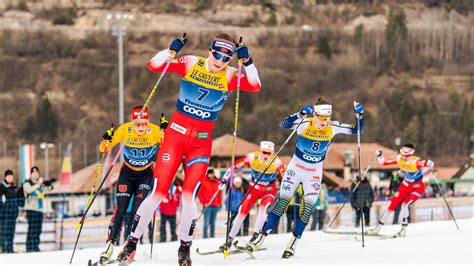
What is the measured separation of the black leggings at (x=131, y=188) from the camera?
11.0 metres

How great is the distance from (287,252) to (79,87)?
6925 inches

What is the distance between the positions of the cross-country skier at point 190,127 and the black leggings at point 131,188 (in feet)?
5.32

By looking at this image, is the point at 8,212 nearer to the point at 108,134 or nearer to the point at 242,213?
the point at 242,213

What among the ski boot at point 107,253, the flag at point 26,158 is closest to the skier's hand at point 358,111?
the ski boot at point 107,253

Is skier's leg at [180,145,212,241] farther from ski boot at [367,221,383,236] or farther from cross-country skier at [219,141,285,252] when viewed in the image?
ski boot at [367,221,383,236]

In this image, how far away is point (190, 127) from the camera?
9.21 meters

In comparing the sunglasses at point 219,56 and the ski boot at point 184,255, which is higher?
the sunglasses at point 219,56

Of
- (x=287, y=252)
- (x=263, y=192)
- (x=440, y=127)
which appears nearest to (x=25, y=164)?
(x=263, y=192)

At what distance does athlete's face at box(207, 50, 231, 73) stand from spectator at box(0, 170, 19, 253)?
730 centimetres

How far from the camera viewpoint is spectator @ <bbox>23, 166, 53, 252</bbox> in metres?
15.5

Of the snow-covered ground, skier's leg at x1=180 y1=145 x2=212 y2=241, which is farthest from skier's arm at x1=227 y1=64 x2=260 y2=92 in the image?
the snow-covered ground

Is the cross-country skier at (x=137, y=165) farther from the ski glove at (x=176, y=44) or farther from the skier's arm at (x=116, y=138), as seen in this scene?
the ski glove at (x=176, y=44)

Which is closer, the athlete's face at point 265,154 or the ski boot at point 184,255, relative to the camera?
the ski boot at point 184,255

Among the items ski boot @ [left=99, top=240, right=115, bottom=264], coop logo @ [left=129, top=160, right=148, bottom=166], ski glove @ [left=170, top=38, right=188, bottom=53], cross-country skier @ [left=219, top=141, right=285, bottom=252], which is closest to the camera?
ski glove @ [left=170, top=38, right=188, bottom=53]
